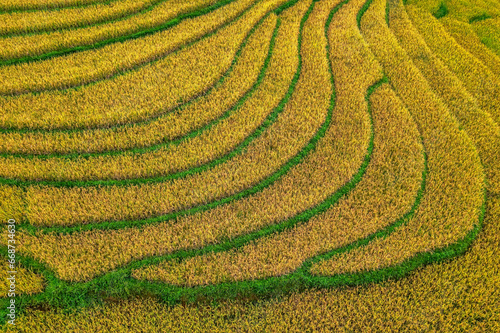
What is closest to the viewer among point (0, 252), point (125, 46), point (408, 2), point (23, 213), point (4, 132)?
point (0, 252)

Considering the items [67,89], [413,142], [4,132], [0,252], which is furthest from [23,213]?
[413,142]

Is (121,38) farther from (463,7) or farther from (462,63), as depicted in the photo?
(463,7)

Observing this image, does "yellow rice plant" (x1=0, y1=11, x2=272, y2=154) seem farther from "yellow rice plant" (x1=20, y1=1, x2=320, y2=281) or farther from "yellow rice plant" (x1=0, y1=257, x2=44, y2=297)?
"yellow rice plant" (x1=0, y1=257, x2=44, y2=297)

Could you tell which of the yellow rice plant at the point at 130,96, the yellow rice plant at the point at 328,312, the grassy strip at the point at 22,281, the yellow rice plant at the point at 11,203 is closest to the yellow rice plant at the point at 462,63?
the yellow rice plant at the point at 328,312

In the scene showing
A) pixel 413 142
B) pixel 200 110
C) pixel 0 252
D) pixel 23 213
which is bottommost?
pixel 0 252

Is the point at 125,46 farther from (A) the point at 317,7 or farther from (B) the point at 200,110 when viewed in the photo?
(A) the point at 317,7

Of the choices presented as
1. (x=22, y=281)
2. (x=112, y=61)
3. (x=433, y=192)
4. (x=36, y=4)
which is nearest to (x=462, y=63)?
(x=433, y=192)

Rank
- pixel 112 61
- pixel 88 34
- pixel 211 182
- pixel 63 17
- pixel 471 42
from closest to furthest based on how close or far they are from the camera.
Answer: pixel 211 182
pixel 112 61
pixel 88 34
pixel 63 17
pixel 471 42

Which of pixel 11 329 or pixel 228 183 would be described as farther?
pixel 228 183
